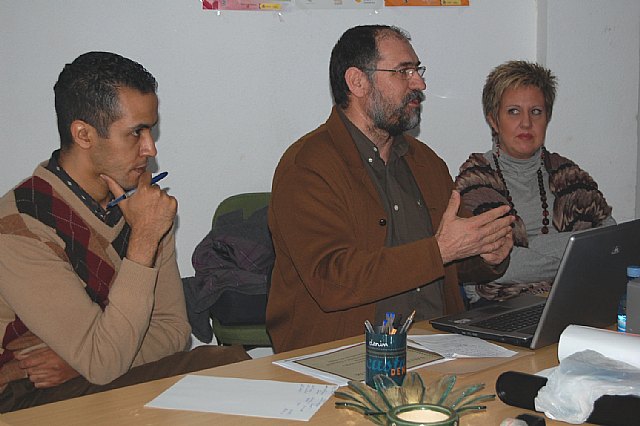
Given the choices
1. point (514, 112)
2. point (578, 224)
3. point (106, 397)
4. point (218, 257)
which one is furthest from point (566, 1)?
point (106, 397)

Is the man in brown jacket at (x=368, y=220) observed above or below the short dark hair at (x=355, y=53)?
below

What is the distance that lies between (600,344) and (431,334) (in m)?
0.54

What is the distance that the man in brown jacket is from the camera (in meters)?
2.22

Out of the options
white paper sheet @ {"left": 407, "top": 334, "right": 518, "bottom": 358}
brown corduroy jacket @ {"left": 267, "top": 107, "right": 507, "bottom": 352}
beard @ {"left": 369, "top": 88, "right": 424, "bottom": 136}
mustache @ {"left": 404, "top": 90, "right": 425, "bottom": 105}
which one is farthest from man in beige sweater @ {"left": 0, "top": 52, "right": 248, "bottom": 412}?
mustache @ {"left": 404, "top": 90, "right": 425, "bottom": 105}

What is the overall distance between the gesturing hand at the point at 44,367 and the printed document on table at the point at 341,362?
57cm

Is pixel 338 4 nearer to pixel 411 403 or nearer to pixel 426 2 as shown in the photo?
pixel 426 2

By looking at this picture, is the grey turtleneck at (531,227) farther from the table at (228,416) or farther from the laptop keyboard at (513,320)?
the table at (228,416)

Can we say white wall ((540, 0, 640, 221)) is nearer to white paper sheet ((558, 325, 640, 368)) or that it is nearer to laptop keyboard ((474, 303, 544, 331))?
laptop keyboard ((474, 303, 544, 331))

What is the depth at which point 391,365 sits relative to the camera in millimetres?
1547

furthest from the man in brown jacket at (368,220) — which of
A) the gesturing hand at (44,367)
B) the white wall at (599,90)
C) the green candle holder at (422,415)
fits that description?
the white wall at (599,90)

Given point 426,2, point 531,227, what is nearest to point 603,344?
point 531,227

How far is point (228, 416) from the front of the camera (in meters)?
1.45

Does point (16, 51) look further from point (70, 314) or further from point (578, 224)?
point (578, 224)

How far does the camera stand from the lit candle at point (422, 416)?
48.0 inches
